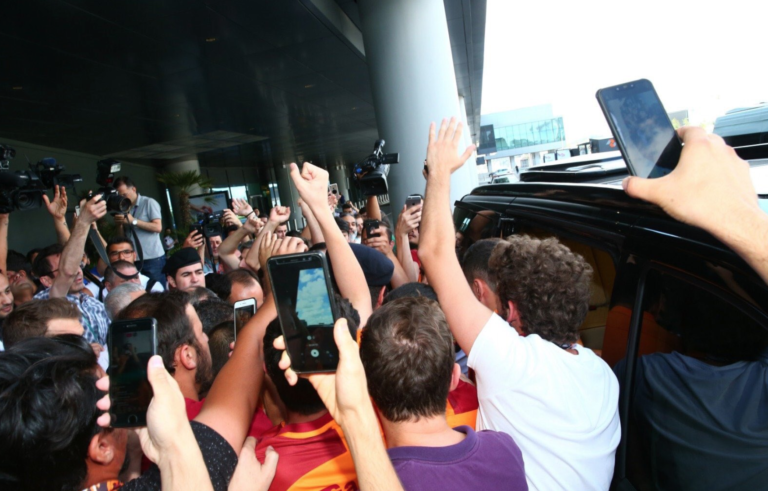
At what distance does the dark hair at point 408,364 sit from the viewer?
1.65 metres

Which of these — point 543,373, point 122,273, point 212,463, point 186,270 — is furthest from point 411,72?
point 212,463

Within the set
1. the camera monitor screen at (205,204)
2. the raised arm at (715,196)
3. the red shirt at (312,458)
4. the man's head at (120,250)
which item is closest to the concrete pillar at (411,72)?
the camera monitor screen at (205,204)

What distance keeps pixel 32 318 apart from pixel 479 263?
102 inches

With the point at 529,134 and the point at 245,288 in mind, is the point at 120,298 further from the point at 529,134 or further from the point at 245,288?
the point at 529,134

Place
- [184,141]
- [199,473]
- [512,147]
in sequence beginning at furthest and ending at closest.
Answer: [512,147], [184,141], [199,473]

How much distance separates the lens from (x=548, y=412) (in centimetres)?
187

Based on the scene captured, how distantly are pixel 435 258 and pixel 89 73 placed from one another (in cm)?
986

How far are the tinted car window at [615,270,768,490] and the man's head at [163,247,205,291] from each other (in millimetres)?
4570

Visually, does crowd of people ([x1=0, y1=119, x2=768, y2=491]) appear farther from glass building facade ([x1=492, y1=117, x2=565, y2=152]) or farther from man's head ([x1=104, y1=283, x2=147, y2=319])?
glass building facade ([x1=492, y1=117, x2=565, y2=152])

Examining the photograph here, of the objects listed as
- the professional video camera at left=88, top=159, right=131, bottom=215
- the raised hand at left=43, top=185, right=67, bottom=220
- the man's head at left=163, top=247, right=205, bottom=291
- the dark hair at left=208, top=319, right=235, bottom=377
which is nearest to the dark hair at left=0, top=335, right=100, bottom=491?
the dark hair at left=208, top=319, right=235, bottom=377

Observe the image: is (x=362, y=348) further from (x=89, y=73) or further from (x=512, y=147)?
(x=512, y=147)

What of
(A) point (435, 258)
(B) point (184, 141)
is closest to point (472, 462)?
(A) point (435, 258)

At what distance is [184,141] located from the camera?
62.4 feet

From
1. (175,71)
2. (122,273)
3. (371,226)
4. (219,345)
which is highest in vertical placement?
(175,71)
